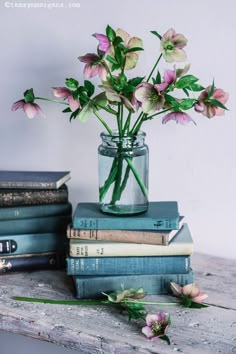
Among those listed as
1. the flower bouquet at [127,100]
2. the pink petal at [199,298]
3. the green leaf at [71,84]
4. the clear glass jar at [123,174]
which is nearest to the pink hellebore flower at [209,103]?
the flower bouquet at [127,100]

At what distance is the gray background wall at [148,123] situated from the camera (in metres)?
1.31

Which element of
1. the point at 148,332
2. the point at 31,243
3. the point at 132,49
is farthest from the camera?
the point at 31,243

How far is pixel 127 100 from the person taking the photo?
1120mm

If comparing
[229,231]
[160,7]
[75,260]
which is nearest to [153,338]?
[75,260]

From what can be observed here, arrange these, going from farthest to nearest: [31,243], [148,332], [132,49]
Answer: [31,243]
[132,49]
[148,332]

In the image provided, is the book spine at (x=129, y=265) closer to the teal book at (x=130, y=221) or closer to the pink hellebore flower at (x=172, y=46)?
the teal book at (x=130, y=221)

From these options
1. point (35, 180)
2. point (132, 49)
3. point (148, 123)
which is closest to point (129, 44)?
point (132, 49)

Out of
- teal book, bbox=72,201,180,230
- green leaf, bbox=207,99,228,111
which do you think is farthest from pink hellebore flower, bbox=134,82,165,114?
teal book, bbox=72,201,180,230

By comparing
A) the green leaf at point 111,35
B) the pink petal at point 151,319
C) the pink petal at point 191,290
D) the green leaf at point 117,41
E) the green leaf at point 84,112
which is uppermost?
the green leaf at point 111,35

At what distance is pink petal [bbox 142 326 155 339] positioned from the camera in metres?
1.03

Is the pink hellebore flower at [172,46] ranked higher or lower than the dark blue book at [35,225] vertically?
higher

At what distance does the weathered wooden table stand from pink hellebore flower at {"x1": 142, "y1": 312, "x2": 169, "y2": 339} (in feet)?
0.04

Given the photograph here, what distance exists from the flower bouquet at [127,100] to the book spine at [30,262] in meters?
0.19

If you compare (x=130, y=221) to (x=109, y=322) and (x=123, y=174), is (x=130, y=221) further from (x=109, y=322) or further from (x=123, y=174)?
(x=109, y=322)
